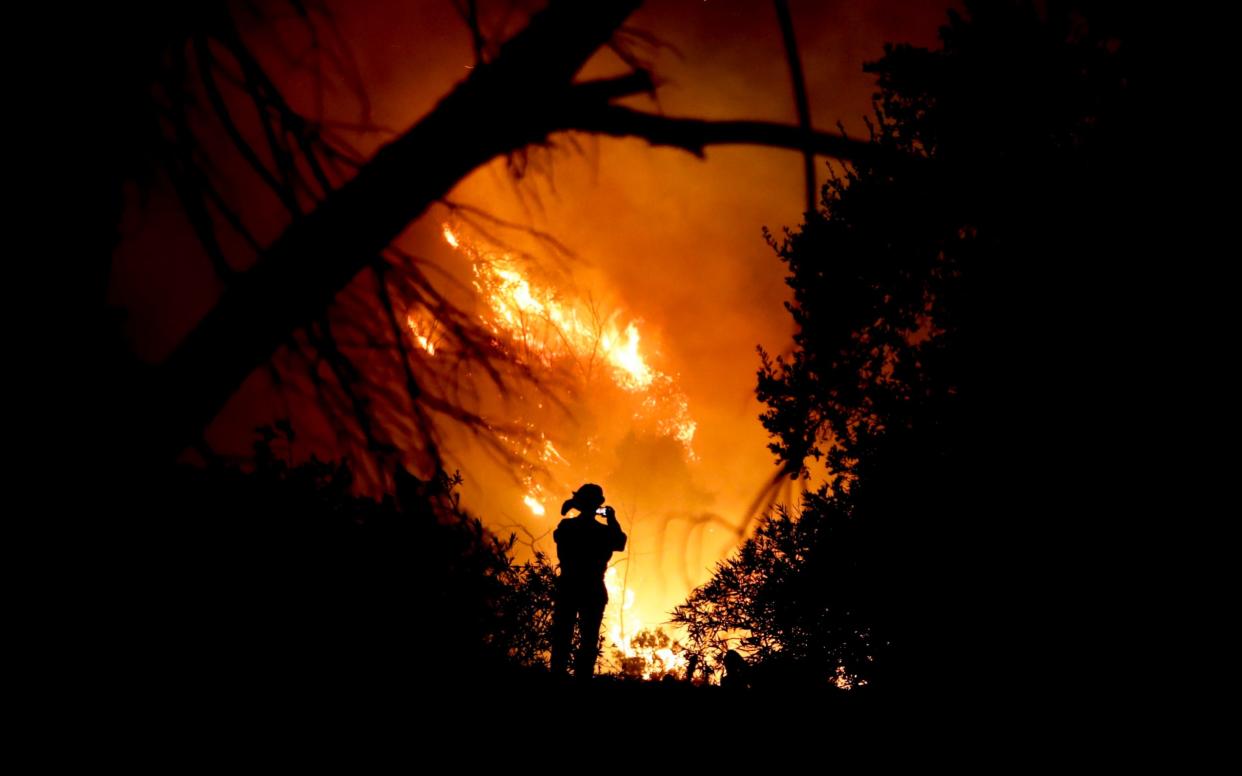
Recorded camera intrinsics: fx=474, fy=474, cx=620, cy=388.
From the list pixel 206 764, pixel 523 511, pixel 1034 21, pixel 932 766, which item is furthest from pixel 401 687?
pixel 523 511

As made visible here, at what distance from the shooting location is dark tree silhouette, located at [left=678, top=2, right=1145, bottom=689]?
14.6ft

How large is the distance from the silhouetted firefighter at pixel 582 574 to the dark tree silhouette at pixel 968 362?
278cm

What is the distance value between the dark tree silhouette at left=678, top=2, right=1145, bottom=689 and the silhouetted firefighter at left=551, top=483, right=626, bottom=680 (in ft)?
9.11

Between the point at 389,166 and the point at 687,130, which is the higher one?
the point at 687,130

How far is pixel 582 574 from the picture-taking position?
6258mm

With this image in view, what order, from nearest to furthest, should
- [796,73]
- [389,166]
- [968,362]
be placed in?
[389,166], [796,73], [968,362]

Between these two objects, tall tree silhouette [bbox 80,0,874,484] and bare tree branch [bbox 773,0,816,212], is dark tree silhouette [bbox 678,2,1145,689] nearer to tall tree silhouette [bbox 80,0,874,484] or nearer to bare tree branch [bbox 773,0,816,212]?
bare tree branch [bbox 773,0,816,212]

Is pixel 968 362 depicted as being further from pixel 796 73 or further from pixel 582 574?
pixel 796 73

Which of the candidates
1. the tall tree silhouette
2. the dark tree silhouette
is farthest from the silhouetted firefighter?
the tall tree silhouette

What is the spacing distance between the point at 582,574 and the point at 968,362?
563cm

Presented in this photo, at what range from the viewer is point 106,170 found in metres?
1.15

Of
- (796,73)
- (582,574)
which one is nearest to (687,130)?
(796,73)

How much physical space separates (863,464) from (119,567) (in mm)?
8566

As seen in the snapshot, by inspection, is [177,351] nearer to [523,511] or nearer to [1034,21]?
[1034,21]
